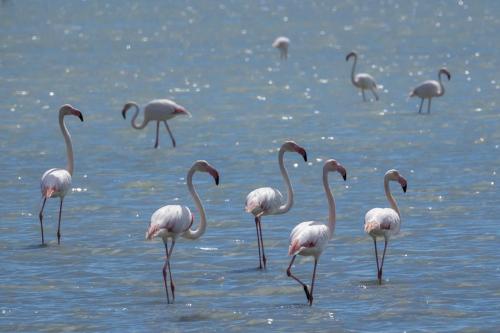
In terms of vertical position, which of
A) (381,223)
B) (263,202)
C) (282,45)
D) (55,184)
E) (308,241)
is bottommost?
(308,241)

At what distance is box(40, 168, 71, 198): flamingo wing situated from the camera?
12.1 metres

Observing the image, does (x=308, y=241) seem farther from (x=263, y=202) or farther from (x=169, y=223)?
(x=263, y=202)

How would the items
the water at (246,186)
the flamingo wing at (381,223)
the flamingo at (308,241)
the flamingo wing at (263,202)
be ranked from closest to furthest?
1. the flamingo at (308,241)
2. the water at (246,186)
3. the flamingo wing at (381,223)
4. the flamingo wing at (263,202)

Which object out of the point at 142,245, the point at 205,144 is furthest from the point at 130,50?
the point at 142,245

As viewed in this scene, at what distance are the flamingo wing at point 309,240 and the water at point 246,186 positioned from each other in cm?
46

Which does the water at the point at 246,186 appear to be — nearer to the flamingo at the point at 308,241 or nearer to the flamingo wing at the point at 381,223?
the flamingo at the point at 308,241

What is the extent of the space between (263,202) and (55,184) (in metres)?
2.18

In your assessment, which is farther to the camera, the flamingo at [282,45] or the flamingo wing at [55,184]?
Result: the flamingo at [282,45]

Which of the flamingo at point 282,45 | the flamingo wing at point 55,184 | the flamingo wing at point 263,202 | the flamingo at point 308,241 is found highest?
the flamingo at point 282,45

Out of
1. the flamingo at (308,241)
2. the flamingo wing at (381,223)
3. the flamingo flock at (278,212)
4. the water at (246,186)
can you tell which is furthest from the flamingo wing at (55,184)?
the flamingo wing at (381,223)

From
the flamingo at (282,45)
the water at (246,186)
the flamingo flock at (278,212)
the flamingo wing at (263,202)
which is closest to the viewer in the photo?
the flamingo flock at (278,212)

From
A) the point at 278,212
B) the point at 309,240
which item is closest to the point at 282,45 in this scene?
the point at 278,212

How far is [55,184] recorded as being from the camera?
12156mm

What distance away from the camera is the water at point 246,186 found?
9.98 m
